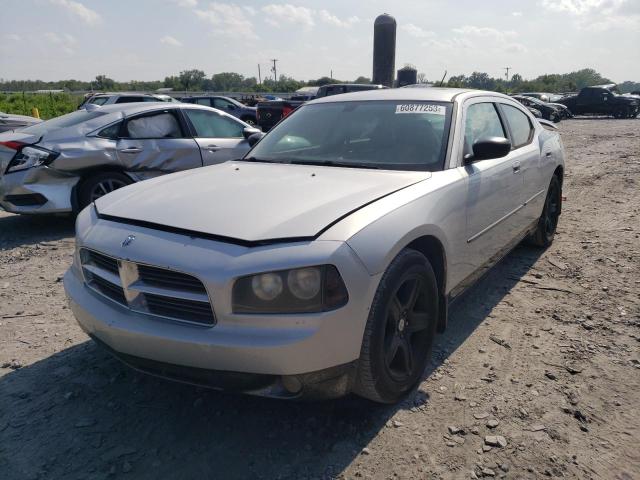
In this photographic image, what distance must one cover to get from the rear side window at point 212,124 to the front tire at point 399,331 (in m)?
4.73

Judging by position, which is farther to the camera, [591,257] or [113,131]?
[113,131]

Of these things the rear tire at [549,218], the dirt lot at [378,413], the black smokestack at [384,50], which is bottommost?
the dirt lot at [378,413]

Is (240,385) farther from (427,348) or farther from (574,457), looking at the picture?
(574,457)

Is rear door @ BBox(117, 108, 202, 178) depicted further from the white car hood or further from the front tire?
the front tire

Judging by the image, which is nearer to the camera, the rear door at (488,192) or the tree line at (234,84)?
the rear door at (488,192)

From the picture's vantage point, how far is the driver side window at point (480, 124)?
341 centimetres

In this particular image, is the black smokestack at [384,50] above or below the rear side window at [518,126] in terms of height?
above

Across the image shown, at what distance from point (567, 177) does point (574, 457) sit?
828 centimetres

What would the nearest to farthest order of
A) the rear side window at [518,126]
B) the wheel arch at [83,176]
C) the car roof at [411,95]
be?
1. the car roof at [411,95]
2. the rear side window at [518,126]
3. the wheel arch at [83,176]

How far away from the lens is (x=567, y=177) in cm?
945

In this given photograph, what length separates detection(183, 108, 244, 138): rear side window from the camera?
6625mm

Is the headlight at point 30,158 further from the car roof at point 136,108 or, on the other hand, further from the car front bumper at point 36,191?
the car roof at point 136,108

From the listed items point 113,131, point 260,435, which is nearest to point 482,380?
point 260,435

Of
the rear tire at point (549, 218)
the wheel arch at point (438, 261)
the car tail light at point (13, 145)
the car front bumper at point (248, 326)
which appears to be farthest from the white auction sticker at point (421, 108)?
the car tail light at point (13, 145)
